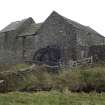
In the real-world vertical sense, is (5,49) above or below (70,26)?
below

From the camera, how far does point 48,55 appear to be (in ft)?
102

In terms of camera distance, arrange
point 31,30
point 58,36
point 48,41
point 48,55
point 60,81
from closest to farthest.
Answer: point 60,81 < point 58,36 < point 48,41 < point 48,55 < point 31,30

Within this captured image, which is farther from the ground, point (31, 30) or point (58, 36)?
point (31, 30)

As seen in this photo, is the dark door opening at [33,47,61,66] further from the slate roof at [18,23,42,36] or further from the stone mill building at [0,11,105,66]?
the slate roof at [18,23,42,36]

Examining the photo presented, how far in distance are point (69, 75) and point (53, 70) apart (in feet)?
14.6

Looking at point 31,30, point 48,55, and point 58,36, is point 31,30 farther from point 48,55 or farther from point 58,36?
point 58,36

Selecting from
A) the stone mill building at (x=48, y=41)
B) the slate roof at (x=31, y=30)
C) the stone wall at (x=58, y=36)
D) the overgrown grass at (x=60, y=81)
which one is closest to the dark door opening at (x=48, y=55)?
the stone mill building at (x=48, y=41)

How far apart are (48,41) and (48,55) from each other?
6.10 ft

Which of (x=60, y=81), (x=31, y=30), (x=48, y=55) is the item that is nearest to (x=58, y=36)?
(x=48, y=55)

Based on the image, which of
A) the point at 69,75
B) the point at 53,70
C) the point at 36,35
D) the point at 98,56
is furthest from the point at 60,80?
the point at 36,35

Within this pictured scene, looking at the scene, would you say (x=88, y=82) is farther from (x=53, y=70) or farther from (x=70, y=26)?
(x=70, y=26)

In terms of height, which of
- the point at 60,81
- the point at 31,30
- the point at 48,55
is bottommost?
the point at 60,81

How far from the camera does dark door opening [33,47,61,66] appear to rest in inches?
1165

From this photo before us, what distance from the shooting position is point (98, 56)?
26.1 metres
